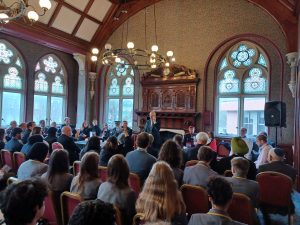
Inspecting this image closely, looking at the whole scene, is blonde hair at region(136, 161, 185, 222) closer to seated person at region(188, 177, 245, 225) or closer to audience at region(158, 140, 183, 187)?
seated person at region(188, 177, 245, 225)

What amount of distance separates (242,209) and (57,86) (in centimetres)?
1009

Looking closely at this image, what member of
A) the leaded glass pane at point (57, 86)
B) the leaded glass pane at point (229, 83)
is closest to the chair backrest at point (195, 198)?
the leaded glass pane at point (229, 83)

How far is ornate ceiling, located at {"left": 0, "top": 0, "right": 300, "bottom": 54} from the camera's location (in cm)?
808

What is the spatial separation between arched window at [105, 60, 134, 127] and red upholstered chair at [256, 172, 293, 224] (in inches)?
305

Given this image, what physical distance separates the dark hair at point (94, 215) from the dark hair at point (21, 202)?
298 millimetres

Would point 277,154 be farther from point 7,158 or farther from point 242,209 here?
point 7,158

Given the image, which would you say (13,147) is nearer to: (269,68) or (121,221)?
(121,221)

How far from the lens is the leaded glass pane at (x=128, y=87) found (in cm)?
1125

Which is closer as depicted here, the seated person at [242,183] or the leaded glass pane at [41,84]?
the seated person at [242,183]

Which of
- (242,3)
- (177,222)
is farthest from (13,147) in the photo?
(242,3)

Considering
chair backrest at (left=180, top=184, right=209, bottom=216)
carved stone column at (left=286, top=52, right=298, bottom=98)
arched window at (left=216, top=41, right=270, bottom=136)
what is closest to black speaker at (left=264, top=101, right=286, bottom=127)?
carved stone column at (left=286, top=52, right=298, bottom=98)

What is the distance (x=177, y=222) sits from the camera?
2107mm

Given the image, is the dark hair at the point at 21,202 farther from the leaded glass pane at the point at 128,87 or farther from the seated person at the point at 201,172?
the leaded glass pane at the point at 128,87

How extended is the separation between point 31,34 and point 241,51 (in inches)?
273
